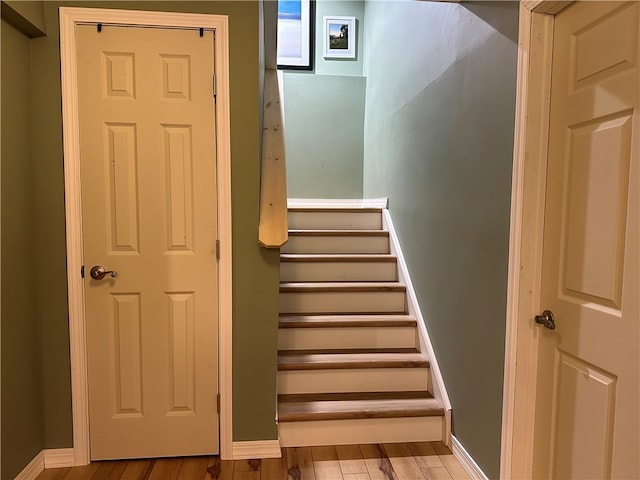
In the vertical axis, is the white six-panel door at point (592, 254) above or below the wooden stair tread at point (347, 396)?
above

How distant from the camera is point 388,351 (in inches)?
104

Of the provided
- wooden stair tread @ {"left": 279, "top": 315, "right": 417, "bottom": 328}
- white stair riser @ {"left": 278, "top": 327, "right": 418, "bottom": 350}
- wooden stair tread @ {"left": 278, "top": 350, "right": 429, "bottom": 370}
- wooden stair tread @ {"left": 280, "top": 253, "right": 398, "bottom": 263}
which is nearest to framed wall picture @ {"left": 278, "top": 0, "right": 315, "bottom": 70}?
wooden stair tread @ {"left": 280, "top": 253, "right": 398, "bottom": 263}

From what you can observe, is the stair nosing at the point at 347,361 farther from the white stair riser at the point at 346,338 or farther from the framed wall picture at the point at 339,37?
the framed wall picture at the point at 339,37

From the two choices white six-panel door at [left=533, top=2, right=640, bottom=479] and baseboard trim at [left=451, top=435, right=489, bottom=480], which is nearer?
white six-panel door at [left=533, top=2, right=640, bottom=479]

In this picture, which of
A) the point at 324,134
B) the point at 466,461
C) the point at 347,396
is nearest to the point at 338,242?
the point at 347,396

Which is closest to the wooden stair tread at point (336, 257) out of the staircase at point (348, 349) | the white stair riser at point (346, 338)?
the staircase at point (348, 349)

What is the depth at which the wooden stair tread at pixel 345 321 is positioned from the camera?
261 centimetres

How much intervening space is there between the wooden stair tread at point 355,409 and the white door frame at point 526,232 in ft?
1.95

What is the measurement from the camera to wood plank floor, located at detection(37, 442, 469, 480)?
6.39 feet

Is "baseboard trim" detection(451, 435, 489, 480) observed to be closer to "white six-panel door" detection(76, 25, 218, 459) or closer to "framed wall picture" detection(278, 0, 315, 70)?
"white six-panel door" detection(76, 25, 218, 459)

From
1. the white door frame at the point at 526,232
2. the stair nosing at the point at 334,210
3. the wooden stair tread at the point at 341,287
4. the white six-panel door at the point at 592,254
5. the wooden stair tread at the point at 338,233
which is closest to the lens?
the white six-panel door at the point at 592,254

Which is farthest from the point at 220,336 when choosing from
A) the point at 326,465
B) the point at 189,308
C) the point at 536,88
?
the point at 536,88

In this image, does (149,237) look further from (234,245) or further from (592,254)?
(592,254)

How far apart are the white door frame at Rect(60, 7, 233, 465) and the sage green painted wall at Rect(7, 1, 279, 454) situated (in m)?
0.03
